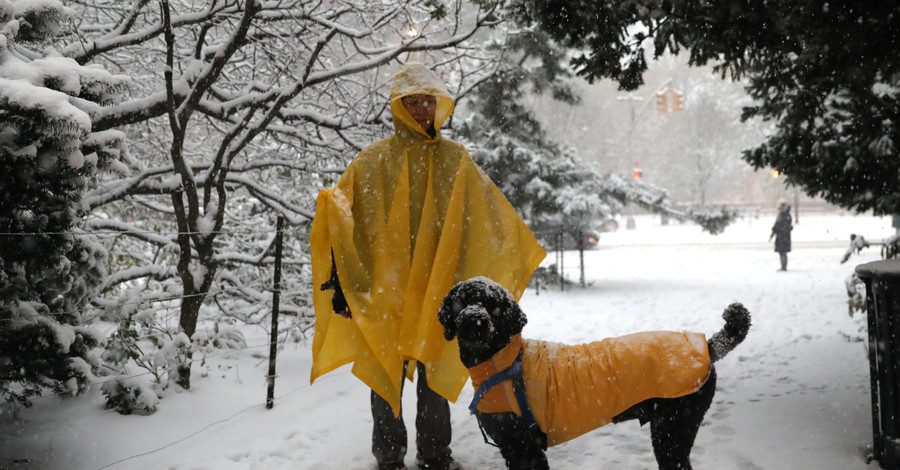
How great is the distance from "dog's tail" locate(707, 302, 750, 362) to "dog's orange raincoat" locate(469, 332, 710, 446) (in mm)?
57

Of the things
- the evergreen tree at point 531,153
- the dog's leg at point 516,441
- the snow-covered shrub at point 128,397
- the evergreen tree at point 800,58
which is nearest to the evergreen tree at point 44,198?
the snow-covered shrub at point 128,397

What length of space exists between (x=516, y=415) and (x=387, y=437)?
3.06 ft

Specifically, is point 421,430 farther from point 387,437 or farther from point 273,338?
point 273,338

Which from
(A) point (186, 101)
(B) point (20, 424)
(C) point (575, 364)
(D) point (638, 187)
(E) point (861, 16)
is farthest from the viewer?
(D) point (638, 187)

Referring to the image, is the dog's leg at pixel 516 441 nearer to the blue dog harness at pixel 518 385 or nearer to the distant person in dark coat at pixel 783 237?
the blue dog harness at pixel 518 385

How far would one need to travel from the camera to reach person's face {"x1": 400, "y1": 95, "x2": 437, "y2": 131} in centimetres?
316

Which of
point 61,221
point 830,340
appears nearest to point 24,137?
point 61,221

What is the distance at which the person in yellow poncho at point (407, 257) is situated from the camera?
3.04m

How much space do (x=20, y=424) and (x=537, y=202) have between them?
28.2 ft

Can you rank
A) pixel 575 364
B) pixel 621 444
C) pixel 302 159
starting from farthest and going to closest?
pixel 302 159, pixel 621 444, pixel 575 364

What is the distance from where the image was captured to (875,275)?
9.82 ft

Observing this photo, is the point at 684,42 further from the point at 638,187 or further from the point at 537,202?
the point at 638,187

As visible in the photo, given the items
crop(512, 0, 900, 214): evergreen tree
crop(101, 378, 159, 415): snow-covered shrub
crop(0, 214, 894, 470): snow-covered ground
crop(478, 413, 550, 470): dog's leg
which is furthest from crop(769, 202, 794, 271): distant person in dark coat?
crop(101, 378, 159, 415): snow-covered shrub

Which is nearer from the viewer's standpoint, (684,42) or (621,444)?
(621,444)
